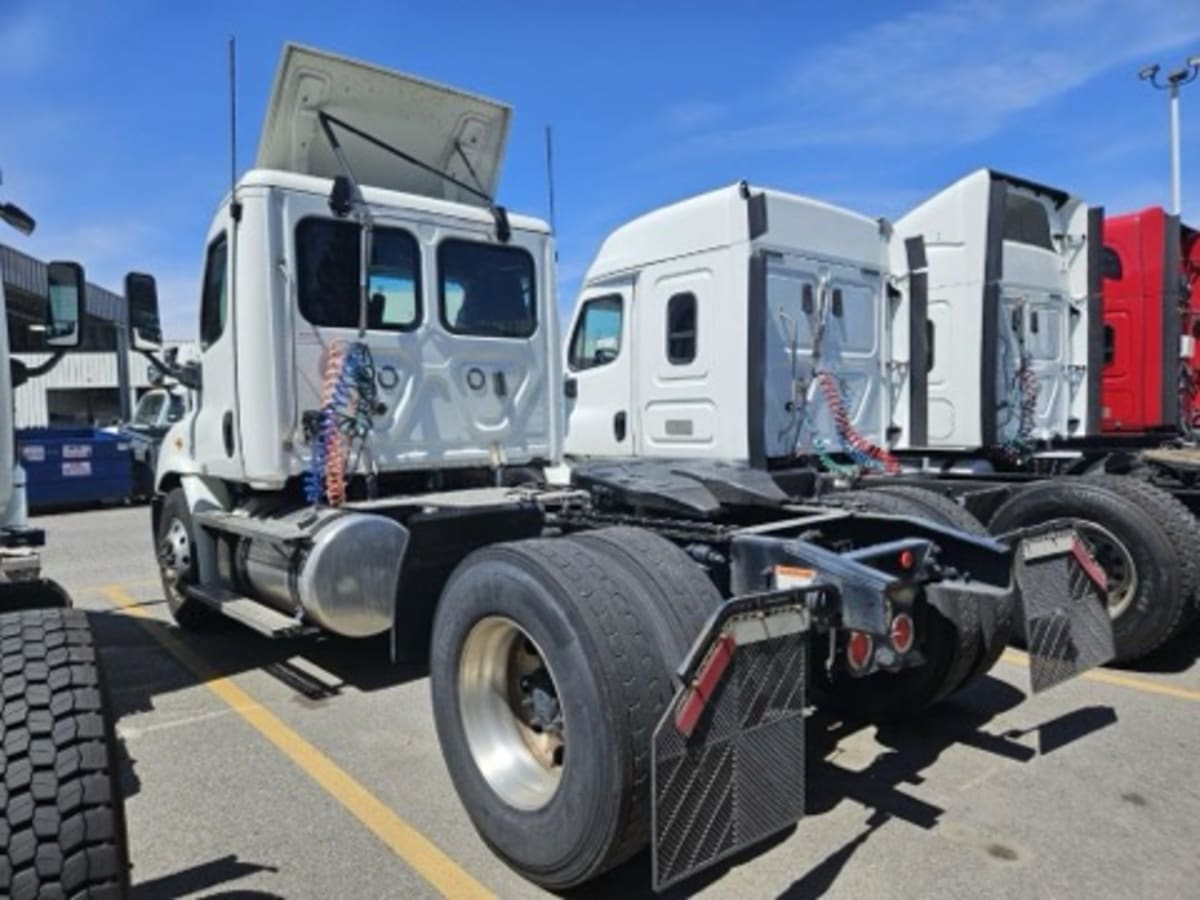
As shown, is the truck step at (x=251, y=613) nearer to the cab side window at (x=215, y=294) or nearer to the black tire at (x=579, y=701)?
the cab side window at (x=215, y=294)

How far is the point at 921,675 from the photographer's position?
4090 millimetres

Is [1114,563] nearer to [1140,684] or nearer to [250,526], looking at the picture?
[1140,684]

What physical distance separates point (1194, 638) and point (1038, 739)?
2.72 metres

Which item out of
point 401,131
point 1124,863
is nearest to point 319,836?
point 1124,863

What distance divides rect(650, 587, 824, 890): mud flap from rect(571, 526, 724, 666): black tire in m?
0.25

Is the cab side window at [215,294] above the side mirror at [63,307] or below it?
above

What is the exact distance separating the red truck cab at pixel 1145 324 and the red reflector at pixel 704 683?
825 cm

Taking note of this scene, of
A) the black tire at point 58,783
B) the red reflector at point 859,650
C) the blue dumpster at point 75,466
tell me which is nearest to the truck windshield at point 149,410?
the blue dumpster at point 75,466

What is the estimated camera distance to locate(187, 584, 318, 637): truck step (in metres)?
5.14

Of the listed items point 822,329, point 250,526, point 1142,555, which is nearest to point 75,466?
point 250,526

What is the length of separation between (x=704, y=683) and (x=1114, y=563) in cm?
412

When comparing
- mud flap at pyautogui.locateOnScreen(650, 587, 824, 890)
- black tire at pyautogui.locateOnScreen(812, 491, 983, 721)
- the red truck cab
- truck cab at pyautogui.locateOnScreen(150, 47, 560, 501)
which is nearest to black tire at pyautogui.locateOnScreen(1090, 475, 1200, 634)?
black tire at pyautogui.locateOnScreen(812, 491, 983, 721)

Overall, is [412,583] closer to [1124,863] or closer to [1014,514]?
[1124,863]

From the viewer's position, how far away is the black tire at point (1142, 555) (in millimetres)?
5332
